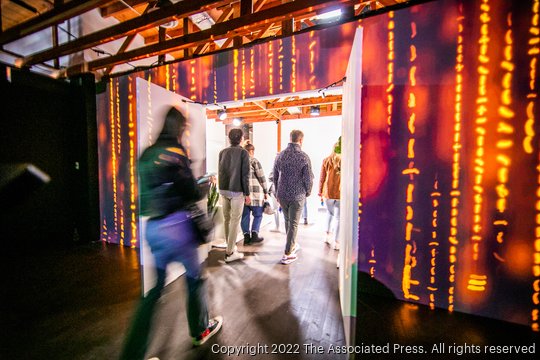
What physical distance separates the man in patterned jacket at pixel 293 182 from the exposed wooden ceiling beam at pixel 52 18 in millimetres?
2515

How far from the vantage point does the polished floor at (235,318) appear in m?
1.49

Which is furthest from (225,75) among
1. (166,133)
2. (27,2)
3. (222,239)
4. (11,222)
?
(11,222)

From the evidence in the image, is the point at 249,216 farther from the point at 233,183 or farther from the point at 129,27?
the point at 129,27

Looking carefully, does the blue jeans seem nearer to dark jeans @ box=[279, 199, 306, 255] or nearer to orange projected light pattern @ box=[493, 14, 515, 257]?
dark jeans @ box=[279, 199, 306, 255]

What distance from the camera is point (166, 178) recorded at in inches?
51.1

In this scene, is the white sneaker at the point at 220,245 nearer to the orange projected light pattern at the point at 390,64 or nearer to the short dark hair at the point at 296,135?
the short dark hair at the point at 296,135

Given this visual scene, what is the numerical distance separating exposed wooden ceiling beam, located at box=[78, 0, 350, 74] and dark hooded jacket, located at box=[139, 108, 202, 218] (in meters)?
1.67

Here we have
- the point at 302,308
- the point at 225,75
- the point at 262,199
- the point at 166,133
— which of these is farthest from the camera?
the point at 262,199

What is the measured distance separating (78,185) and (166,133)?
3.28 meters

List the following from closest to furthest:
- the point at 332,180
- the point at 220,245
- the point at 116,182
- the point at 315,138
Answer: the point at 332,180, the point at 220,245, the point at 116,182, the point at 315,138

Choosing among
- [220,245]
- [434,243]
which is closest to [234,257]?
[220,245]

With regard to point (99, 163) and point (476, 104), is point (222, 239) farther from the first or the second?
point (476, 104)

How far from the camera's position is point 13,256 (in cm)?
297

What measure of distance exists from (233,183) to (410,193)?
1860 mm
